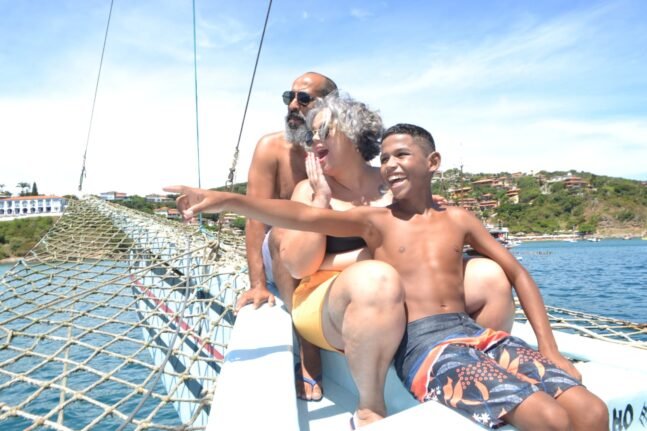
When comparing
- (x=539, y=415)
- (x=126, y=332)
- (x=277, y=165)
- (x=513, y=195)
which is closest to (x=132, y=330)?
(x=126, y=332)

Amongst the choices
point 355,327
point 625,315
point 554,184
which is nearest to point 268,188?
point 355,327

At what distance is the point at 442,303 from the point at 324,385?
2.06 ft

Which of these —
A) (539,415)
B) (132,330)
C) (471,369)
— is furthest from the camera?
(132,330)

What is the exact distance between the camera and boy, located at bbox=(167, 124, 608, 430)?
3.83ft

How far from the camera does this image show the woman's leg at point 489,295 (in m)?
1.66

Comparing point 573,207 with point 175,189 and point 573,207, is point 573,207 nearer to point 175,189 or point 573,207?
point 573,207

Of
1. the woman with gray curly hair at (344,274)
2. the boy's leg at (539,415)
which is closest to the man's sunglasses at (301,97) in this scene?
the woman with gray curly hair at (344,274)

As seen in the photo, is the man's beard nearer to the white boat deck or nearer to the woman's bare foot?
the white boat deck

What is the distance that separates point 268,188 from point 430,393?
1342 mm

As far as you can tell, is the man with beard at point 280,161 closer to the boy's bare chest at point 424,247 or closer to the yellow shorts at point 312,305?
the yellow shorts at point 312,305

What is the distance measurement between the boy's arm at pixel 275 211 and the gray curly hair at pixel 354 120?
1.19 feet

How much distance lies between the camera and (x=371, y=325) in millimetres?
1349

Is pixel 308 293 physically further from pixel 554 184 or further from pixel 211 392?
pixel 554 184

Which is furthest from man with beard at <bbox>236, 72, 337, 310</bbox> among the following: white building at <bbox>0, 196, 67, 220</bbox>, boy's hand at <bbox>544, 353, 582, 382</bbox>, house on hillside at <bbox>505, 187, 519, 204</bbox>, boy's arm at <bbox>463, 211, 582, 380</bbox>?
→ white building at <bbox>0, 196, 67, 220</bbox>
